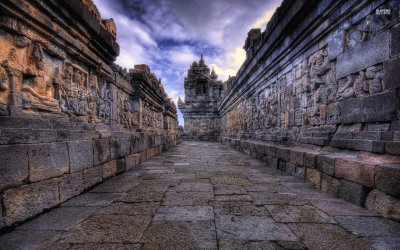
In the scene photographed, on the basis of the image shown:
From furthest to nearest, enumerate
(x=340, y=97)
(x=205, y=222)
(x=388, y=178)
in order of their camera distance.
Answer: (x=340, y=97)
(x=388, y=178)
(x=205, y=222)

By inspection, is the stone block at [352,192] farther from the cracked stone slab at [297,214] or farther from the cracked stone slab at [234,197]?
the cracked stone slab at [234,197]

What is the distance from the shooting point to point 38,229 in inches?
71.2

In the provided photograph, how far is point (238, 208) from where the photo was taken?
2.33 m

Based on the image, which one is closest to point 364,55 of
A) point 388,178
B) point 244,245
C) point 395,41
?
point 395,41

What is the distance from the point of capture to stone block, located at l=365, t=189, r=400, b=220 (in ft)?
6.59

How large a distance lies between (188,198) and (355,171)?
6.66 feet

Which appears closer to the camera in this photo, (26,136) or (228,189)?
(26,136)

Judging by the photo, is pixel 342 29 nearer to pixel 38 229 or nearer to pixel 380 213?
pixel 380 213

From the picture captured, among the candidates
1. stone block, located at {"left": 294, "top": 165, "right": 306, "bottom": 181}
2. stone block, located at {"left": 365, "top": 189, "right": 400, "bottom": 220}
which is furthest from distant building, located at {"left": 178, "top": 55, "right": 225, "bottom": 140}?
stone block, located at {"left": 365, "top": 189, "right": 400, "bottom": 220}

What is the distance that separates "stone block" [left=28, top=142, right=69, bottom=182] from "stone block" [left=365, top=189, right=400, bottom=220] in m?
3.47

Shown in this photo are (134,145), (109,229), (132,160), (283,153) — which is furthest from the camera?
(134,145)

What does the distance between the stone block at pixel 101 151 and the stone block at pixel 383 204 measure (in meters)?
3.59

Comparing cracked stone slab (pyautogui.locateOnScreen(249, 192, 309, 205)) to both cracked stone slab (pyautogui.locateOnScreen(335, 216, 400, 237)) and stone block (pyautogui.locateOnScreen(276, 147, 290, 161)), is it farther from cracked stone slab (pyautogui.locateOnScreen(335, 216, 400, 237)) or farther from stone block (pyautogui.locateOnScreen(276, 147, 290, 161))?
stone block (pyautogui.locateOnScreen(276, 147, 290, 161))

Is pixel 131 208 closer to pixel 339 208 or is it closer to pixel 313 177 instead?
pixel 339 208
